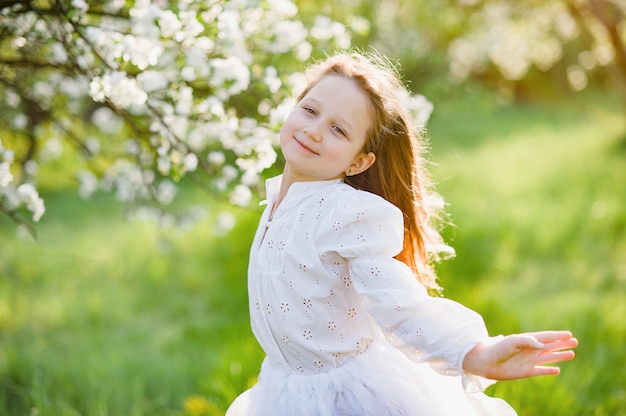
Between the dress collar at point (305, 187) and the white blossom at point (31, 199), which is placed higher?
the dress collar at point (305, 187)

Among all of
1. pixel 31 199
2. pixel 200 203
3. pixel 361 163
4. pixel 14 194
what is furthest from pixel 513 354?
pixel 200 203

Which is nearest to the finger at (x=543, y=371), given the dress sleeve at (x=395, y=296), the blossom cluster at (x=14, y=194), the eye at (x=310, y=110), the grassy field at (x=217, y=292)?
the dress sleeve at (x=395, y=296)

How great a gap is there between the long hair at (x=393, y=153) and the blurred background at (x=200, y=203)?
0.73 meters

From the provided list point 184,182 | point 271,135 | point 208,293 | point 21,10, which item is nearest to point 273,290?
point 271,135

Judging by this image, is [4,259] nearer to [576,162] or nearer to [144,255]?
[144,255]

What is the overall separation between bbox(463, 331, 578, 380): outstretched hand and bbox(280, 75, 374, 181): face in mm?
672

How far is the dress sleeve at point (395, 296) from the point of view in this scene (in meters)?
1.80

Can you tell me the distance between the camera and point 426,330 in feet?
5.97

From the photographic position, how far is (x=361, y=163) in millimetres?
2195

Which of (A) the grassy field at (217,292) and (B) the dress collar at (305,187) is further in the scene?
(A) the grassy field at (217,292)

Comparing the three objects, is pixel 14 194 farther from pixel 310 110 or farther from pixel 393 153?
pixel 393 153

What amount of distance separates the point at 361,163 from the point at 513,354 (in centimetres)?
74

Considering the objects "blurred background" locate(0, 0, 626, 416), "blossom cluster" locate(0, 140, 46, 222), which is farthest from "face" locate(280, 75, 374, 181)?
"blossom cluster" locate(0, 140, 46, 222)

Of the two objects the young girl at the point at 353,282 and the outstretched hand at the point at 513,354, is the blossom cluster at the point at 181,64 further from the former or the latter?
the outstretched hand at the point at 513,354
